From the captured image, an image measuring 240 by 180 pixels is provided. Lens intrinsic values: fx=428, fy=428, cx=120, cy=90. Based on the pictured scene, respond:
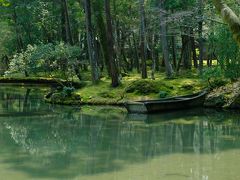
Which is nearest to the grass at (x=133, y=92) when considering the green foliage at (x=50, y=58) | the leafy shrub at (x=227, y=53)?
the leafy shrub at (x=227, y=53)

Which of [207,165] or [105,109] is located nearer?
[207,165]

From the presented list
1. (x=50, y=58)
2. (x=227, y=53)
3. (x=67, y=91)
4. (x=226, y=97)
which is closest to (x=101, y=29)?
(x=50, y=58)

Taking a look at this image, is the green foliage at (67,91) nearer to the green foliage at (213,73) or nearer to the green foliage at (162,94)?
the green foliage at (162,94)

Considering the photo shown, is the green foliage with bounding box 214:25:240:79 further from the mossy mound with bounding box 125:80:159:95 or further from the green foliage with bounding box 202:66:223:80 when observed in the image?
the mossy mound with bounding box 125:80:159:95

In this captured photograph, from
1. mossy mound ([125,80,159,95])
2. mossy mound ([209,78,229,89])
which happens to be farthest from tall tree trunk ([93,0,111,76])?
mossy mound ([209,78,229,89])

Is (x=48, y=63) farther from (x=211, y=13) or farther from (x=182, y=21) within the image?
(x=211, y=13)

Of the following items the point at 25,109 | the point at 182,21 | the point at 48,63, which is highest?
the point at 182,21

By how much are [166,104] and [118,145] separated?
7512mm

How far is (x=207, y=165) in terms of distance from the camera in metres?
10.5

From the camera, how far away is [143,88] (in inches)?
922

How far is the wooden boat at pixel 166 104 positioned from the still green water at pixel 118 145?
59 centimetres

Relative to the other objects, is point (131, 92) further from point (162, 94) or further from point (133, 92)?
point (162, 94)

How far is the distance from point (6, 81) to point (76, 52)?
17234 mm

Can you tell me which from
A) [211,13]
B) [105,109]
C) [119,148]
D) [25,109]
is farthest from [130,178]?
[211,13]
